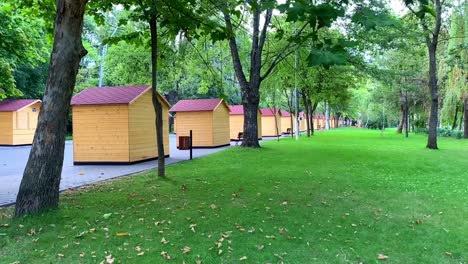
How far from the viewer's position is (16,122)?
1075 inches

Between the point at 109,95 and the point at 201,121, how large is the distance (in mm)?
9301

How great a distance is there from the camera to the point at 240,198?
24.7 feet

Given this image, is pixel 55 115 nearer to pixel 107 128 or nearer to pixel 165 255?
pixel 165 255

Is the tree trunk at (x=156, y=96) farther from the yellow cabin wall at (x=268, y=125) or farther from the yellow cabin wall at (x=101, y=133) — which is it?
the yellow cabin wall at (x=268, y=125)

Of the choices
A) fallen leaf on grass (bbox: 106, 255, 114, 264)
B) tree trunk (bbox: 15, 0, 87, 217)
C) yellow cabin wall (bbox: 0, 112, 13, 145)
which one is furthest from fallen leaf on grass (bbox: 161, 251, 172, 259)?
yellow cabin wall (bbox: 0, 112, 13, 145)

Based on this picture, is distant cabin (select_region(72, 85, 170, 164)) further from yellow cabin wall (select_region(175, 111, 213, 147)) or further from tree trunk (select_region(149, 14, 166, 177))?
yellow cabin wall (select_region(175, 111, 213, 147))

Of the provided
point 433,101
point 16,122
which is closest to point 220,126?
point 433,101

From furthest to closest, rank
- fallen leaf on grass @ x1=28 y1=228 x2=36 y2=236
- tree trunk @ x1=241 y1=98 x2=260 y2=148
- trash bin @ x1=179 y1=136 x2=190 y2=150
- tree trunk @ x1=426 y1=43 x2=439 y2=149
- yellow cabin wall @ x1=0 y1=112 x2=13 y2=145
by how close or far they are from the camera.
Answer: yellow cabin wall @ x1=0 y1=112 x2=13 y2=145 → tree trunk @ x1=426 y1=43 x2=439 y2=149 → tree trunk @ x1=241 y1=98 x2=260 y2=148 → trash bin @ x1=179 y1=136 x2=190 y2=150 → fallen leaf on grass @ x1=28 y1=228 x2=36 y2=236

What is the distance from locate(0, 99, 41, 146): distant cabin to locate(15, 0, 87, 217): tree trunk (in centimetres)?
2379

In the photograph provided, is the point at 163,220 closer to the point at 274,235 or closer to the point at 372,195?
the point at 274,235

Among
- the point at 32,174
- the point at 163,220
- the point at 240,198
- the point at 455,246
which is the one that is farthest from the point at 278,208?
the point at 32,174

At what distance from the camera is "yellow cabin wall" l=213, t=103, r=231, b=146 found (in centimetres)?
2411

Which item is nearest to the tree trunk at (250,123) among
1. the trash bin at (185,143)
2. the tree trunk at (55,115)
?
the trash bin at (185,143)

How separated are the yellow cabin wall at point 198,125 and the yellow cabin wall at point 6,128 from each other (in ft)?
39.0
